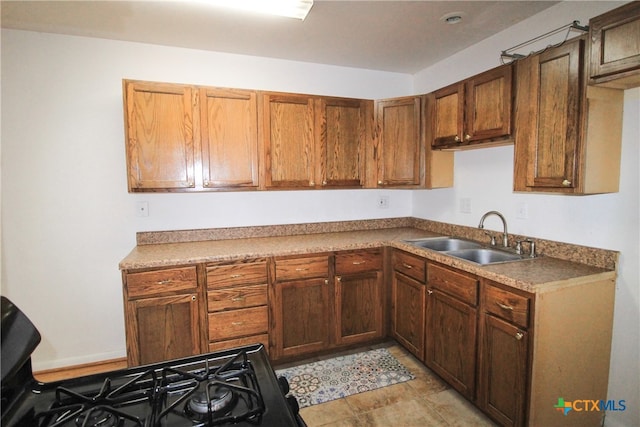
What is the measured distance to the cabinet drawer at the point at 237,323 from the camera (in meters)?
2.41

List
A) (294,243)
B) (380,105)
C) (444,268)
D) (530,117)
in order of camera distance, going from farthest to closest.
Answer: (380,105)
(294,243)
(444,268)
(530,117)

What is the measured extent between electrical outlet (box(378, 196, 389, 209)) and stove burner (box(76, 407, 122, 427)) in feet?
9.86

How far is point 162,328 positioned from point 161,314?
97mm

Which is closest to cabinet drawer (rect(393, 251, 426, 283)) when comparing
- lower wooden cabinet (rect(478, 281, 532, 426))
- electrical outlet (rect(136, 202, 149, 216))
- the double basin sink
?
the double basin sink

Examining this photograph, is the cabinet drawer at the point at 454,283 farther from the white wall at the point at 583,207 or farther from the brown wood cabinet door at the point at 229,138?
the brown wood cabinet door at the point at 229,138

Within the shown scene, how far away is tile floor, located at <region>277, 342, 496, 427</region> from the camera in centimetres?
204

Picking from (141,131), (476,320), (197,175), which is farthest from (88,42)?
(476,320)

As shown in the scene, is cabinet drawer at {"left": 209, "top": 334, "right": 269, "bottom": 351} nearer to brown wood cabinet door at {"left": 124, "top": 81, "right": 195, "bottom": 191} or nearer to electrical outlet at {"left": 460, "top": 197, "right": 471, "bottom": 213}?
brown wood cabinet door at {"left": 124, "top": 81, "right": 195, "bottom": 191}

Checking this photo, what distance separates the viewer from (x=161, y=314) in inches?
90.7

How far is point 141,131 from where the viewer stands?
7.97 ft

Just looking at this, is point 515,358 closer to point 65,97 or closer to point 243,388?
point 243,388

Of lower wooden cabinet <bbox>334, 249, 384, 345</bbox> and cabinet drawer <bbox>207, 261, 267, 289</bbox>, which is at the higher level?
cabinet drawer <bbox>207, 261, 267, 289</bbox>

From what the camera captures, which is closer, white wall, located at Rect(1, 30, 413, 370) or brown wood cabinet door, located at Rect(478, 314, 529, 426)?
brown wood cabinet door, located at Rect(478, 314, 529, 426)

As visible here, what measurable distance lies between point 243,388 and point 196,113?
218 centimetres
